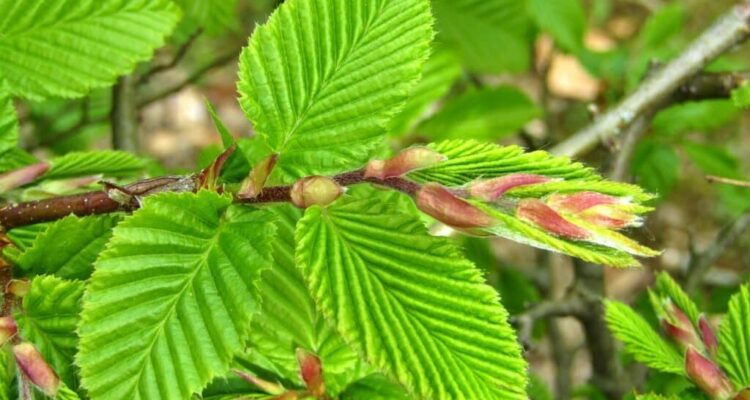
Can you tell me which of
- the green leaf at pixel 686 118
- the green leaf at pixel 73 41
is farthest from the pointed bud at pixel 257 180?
the green leaf at pixel 686 118

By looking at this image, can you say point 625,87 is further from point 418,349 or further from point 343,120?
point 418,349

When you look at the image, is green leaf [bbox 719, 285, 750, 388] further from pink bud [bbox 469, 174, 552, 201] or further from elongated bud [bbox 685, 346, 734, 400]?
pink bud [bbox 469, 174, 552, 201]

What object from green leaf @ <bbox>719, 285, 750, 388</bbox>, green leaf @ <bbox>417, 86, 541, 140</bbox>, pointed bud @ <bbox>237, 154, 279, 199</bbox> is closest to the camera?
pointed bud @ <bbox>237, 154, 279, 199</bbox>

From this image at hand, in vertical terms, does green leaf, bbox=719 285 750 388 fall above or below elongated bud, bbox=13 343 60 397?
below

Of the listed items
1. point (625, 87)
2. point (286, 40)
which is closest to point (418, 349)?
point (286, 40)

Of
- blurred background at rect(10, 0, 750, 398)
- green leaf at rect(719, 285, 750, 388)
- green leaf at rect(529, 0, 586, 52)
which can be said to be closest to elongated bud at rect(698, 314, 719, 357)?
green leaf at rect(719, 285, 750, 388)

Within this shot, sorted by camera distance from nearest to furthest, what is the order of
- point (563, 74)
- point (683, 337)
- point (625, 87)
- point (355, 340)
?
1. point (355, 340)
2. point (683, 337)
3. point (625, 87)
4. point (563, 74)
